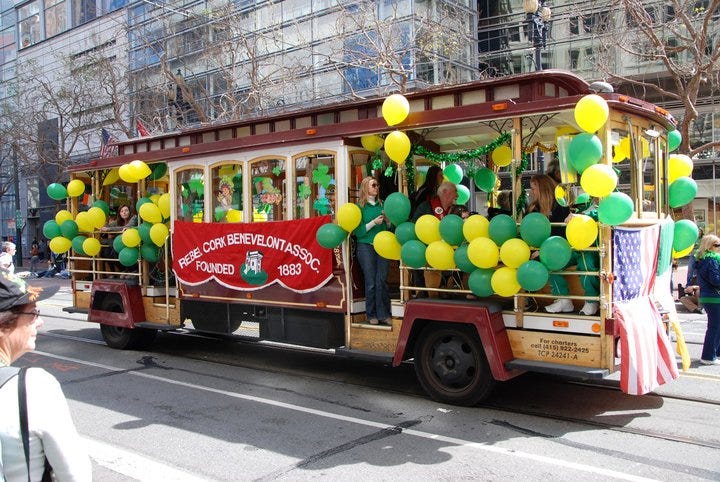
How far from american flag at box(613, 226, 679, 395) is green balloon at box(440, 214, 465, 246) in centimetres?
144

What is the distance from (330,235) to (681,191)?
13.2 ft

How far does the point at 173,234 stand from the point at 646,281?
6385 mm

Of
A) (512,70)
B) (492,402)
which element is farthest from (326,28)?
(492,402)

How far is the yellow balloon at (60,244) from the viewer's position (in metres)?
10.7

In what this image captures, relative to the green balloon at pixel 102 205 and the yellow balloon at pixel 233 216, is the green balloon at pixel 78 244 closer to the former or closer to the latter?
the green balloon at pixel 102 205

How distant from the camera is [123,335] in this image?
10.2 meters

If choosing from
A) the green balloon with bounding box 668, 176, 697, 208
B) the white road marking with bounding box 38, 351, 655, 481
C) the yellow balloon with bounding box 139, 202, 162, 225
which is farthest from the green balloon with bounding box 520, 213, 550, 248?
the yellow balloon with bounding box 139, 202, 162, 225

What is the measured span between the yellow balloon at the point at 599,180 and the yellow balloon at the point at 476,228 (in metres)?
1.05

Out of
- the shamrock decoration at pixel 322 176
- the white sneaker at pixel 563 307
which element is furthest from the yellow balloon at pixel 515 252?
the shamrock decoration at pixel 322 176

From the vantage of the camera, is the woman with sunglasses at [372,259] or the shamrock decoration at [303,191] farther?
the shamrock decoration at [303,191]

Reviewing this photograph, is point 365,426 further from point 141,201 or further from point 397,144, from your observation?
point 141,201

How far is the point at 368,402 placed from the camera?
6770 mm

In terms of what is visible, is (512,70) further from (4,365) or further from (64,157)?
(4,365)

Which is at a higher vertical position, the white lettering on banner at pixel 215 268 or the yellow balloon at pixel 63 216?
the yellow balloon at pixel 63 216
